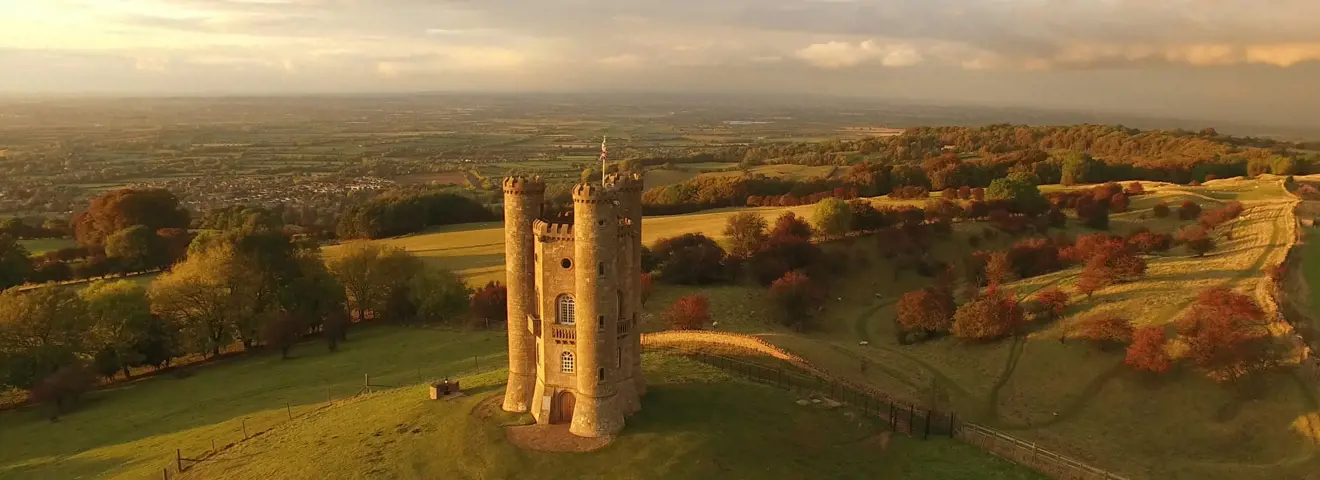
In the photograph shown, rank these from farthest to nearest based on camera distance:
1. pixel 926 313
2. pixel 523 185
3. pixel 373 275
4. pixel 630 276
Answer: pixel 373 275 < pixel 926 313 < pixel 630 276 < pixel 523 185

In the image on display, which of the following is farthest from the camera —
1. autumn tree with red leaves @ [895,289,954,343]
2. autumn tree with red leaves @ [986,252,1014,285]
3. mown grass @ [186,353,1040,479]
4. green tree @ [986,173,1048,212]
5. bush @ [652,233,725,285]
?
green tree @ [986,173,1048,212]

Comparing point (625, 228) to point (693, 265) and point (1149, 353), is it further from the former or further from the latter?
point (693, 265)

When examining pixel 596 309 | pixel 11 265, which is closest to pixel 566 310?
pixel 596 309

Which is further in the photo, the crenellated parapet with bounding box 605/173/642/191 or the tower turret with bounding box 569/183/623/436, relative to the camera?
the crenellated parapet with bounding box 605/173/642/191

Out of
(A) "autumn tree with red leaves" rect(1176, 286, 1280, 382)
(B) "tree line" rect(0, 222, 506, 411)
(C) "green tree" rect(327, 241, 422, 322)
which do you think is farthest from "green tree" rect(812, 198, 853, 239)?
(C) "green tree" rect(327, 241, 422, 322)

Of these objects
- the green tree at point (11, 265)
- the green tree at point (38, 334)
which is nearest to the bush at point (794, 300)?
the green tree at point (38, 334)

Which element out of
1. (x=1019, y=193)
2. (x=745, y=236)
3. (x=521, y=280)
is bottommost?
(x=745, y=236)

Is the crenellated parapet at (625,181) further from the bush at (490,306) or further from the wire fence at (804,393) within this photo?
the bush at (490,306)

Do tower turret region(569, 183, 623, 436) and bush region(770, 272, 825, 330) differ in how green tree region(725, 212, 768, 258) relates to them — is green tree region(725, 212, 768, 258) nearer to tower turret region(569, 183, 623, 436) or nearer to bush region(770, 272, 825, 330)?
bush region(770, 272, 825, 330)
